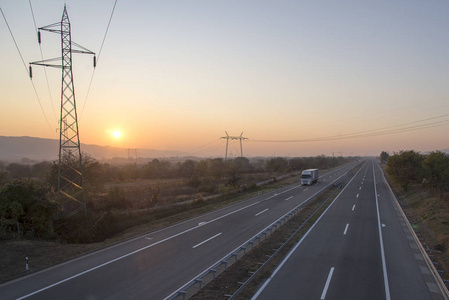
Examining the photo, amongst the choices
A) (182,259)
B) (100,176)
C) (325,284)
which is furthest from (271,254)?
(100,176)

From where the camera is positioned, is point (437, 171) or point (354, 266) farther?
point (437, 171)

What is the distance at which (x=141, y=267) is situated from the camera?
1234 centimetres

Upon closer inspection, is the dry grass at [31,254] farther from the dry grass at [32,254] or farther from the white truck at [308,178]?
the white truck at [308,178]

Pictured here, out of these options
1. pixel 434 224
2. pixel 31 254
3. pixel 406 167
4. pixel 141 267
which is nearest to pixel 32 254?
pixel 31 254

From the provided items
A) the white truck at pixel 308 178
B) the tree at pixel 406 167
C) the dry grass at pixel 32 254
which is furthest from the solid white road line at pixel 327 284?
the white truck at pixel 308 178

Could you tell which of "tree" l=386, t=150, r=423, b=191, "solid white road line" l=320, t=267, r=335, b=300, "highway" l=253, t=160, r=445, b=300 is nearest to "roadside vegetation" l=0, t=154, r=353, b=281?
"highway" l=253, t=160, r=445, b=300

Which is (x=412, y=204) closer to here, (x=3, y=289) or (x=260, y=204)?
(x=260, y=204)

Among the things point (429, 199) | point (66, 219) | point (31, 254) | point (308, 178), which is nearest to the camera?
point (31, 254)

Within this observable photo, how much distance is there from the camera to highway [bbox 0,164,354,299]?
9984 millimetres

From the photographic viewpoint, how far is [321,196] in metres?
35.8

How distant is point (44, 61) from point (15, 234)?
42.9ft

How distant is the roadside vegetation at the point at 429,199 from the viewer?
1600 centimetres

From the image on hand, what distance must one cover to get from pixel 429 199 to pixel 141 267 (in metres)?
31.2

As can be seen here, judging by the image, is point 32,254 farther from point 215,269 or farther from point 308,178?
point 308,178
